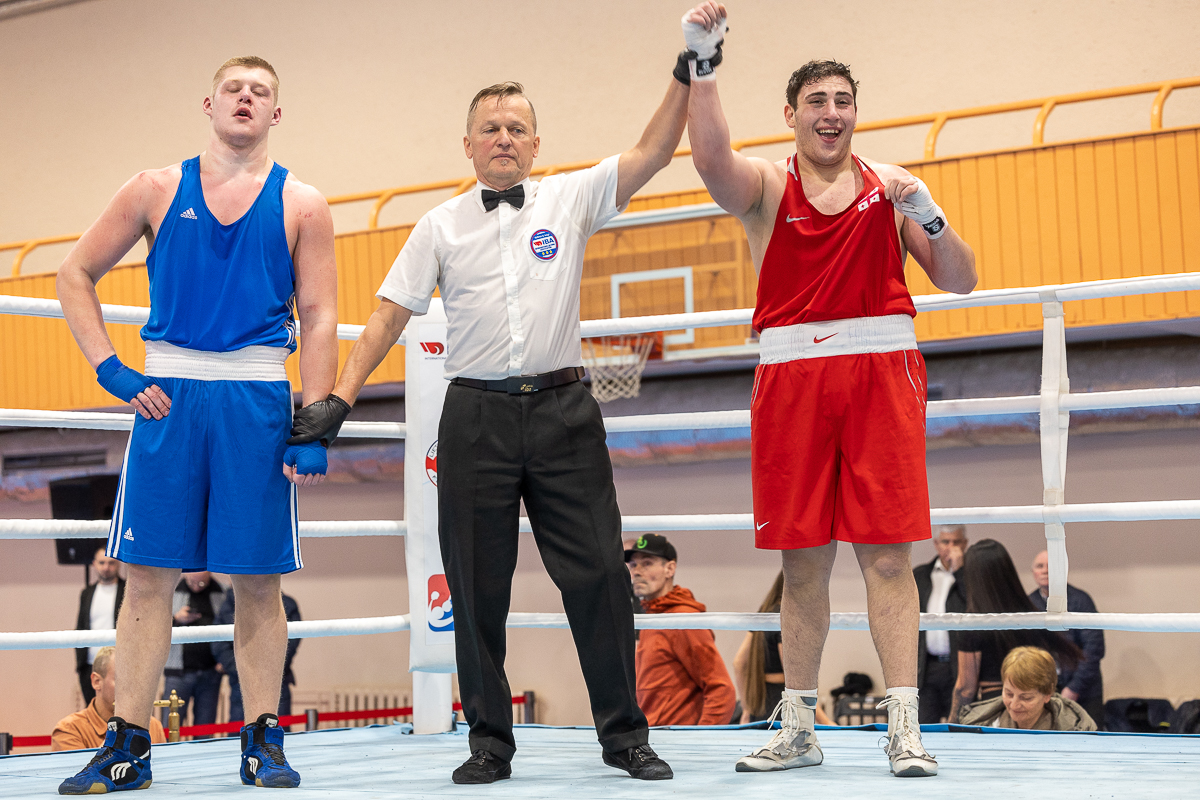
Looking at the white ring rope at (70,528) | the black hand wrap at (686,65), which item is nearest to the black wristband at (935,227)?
the black hand wrap at (686,65)

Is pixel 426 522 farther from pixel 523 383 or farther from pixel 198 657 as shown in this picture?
pixel 198 657

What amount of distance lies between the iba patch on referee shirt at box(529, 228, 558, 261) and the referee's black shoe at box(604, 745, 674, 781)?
1.00 metres

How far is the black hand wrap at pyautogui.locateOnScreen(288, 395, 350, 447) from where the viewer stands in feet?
7.21

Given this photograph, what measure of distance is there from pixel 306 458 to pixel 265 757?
1.90 feet

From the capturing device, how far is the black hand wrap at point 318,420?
7.21 ft

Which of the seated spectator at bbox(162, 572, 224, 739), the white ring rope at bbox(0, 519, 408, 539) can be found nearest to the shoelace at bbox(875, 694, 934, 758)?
the white ring rope at bbox(0, 519, 408, 539)

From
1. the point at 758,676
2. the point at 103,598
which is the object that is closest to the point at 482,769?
the point at 758,676

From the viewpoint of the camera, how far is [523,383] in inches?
90.1

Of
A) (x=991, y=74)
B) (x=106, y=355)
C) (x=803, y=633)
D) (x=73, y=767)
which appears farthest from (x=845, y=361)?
(x=991, y=74)

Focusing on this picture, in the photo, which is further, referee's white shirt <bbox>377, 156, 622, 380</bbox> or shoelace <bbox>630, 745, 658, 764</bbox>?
referee's white shirt <bbox>377, 156, 622, 380</bbox>

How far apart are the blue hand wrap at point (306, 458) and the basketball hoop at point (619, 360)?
5881mm

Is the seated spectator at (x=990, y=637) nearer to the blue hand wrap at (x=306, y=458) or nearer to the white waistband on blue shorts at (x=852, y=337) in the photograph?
the white waistband on blue shorts at (x=852, y=337)

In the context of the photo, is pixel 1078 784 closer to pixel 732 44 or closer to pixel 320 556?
pixel 732 44

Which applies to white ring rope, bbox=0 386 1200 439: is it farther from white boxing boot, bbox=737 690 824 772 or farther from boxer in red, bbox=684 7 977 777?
white boxing boot, bbox=737 690 824 772
